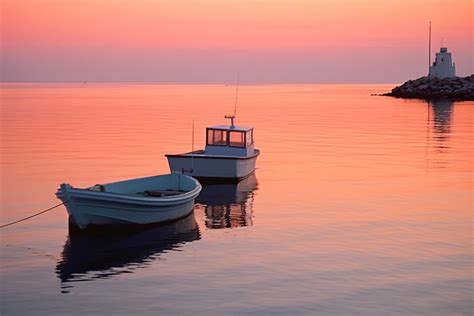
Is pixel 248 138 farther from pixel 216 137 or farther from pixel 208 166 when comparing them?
pixel 208 166

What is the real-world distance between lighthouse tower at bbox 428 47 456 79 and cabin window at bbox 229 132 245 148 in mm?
118678

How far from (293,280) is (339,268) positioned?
61.7 inches

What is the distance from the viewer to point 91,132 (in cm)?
5794

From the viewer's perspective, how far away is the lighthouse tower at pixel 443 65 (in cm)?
14162

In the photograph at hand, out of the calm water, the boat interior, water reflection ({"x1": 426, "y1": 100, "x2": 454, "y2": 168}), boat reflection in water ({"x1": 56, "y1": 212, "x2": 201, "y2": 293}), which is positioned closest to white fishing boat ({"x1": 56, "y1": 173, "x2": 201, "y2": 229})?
the boat interior

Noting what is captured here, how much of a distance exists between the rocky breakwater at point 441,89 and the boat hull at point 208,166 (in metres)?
106

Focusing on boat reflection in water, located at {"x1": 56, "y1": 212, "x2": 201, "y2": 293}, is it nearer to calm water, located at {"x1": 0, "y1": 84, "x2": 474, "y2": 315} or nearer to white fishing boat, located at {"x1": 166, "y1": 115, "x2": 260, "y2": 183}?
calm water, located at {"x1": 0, "y1": 84, "x2": 474, "y2": 315}

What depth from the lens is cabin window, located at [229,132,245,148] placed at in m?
31.4

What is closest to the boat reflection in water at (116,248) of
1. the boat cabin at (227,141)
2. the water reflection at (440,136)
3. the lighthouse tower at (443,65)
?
the boat cabin at (227,141)

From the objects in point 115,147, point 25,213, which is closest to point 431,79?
point 115,147

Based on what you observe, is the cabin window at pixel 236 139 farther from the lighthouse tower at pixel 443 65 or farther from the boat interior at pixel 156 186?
the lighthouse tower at pixel 443 65

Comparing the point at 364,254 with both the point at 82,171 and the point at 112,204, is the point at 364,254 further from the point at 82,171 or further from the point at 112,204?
the point at 82,171

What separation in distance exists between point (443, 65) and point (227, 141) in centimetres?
12004

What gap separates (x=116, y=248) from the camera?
62.3 ft
